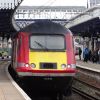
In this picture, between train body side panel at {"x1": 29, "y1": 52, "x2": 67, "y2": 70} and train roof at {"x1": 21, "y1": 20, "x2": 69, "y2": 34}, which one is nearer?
train body side panel at {"x1": 29, "y1": 52, "x2": 67, "y2": 70}

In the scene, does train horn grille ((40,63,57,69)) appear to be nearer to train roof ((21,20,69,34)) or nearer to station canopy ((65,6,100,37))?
train roof ((21,20,69,34))

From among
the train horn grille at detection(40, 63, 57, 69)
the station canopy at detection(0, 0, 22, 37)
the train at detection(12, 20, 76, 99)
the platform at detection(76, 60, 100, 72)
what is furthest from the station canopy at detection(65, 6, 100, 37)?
the train horn grille at detection(40, 63, 57, 69)

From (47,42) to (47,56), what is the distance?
638 millimetres

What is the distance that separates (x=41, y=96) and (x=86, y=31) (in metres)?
27.6

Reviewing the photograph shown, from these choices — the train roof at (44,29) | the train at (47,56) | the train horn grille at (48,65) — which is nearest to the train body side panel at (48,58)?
the train at (47,56)

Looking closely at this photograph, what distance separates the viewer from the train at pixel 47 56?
54.3ft

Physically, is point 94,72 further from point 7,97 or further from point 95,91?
point 7,97

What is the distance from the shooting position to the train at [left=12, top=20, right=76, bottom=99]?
16.6 metres

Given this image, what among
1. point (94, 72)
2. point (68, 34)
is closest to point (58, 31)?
point (68, 34)

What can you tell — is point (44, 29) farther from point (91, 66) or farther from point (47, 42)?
point (91, 66)

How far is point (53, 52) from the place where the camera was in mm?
17062

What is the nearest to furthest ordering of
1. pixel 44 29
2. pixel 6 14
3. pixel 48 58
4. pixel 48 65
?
pixel 48 65, pixel 48 58, pixel 44 29, pixel 6 14

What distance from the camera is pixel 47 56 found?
55.4 ft

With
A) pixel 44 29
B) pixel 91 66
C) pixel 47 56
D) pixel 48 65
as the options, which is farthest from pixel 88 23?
pixel 48 65
